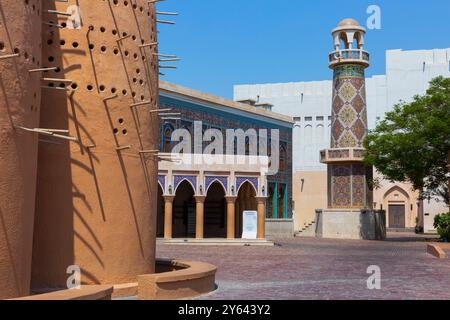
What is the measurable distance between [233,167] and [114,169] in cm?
1796

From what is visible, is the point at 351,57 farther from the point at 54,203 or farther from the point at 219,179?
the point at 54,203

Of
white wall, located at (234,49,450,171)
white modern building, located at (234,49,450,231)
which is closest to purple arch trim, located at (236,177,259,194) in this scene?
white modern building, located at (234,49,450,231)

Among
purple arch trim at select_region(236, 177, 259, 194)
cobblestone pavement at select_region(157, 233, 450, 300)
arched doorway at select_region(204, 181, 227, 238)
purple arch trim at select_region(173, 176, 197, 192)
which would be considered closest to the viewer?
cobblestone pavement at select_region(157, 233, 450, 300)

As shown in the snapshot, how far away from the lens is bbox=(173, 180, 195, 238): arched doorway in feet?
103

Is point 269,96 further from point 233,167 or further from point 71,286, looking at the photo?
point 71,286

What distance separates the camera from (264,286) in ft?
36.4

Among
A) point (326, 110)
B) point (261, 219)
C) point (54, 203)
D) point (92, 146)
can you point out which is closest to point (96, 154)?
point (92, 146)

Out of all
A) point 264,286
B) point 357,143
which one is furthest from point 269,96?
point 264,286

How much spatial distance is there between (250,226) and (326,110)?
31875mm

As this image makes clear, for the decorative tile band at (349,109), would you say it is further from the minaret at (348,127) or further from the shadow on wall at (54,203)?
the shadow on wall at (54,203)

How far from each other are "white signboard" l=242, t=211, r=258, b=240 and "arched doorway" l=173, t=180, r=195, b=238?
568 centimetres

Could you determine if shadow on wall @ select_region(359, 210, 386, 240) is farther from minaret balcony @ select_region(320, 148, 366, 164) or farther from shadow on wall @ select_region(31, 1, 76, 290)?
shadow on wall @ select_region(31, 1, 76, 290)

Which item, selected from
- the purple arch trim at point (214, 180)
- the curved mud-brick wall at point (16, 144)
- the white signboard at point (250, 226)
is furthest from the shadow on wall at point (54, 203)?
the white signboard at point (250, 226)

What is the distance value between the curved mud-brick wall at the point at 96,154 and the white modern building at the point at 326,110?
39.7 m
